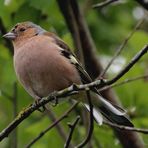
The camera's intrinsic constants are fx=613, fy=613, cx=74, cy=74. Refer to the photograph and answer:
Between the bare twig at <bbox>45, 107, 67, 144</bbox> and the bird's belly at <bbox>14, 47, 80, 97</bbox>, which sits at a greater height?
the bird's belly at <bbox>14, 47, 80, 97</bbox>

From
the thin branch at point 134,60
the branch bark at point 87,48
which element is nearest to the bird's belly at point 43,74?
the branch bark at point 87,48

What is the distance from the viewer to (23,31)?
6.46 m

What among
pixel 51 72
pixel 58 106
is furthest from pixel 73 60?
pixel 58 106

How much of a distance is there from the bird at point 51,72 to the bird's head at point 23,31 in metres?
0.40

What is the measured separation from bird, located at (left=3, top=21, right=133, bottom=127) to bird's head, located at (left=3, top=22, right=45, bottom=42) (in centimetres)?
40

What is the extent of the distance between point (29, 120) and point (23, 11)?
2131 millimetres

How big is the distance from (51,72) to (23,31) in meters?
1.12

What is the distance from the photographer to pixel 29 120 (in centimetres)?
775

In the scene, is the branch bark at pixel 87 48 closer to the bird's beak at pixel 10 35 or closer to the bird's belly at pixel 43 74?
the bird's beak at pixel 10 35

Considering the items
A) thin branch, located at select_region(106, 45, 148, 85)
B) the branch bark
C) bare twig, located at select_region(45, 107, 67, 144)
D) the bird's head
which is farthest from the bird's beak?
thin branch, located at select_region(106, 45, 148, 85)

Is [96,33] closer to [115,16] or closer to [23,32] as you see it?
[115,16]

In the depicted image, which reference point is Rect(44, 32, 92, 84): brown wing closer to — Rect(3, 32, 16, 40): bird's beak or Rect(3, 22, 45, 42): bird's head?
Rect(3, 22, 45, 42): bird's head

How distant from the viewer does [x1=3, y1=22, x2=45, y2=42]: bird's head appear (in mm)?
6273

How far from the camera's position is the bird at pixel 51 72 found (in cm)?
544
